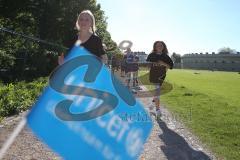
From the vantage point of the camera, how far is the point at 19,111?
905cm

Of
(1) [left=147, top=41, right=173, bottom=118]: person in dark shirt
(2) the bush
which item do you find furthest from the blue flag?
(1) [left=147, top=41, right=173, bottom=118]: person in dark shirt

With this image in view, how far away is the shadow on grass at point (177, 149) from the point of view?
5.85 meters

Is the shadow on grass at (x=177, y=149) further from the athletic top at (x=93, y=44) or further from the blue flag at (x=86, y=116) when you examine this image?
the blue flag at (x=86, y=116)

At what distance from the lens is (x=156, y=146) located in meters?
6.48

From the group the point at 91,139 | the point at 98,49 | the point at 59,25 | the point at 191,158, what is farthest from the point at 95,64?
the point at 59,25

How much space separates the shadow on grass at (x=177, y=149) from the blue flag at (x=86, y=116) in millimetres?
2730

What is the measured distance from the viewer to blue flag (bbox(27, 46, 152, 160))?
2990 millimetres

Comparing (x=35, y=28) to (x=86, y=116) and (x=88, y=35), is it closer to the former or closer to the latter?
(x=88, y=35)

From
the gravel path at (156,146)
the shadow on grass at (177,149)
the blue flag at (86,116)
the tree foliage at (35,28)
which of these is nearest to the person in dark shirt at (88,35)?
the tree foliage at (35,28)

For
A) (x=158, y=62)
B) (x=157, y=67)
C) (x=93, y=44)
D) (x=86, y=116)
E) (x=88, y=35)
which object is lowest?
(x=86, y=116)

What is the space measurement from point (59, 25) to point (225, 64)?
130221mm

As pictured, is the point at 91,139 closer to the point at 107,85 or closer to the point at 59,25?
the point at 107,85

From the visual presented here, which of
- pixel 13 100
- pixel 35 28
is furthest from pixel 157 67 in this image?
pixel 35 28

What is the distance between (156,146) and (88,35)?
2.56 metres
